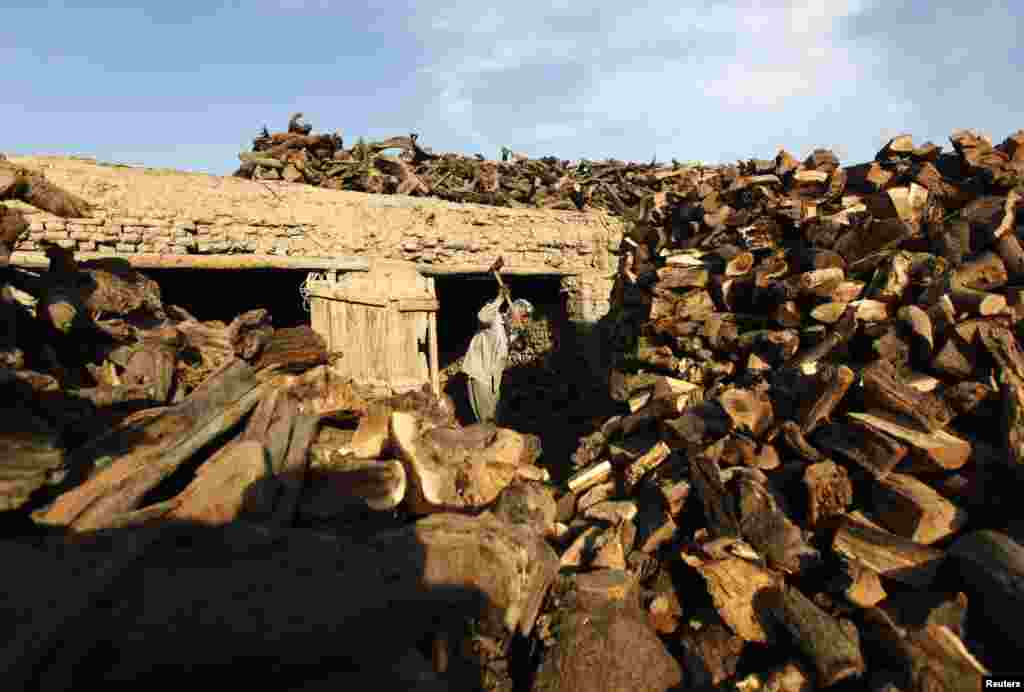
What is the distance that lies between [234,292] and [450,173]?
519 cm

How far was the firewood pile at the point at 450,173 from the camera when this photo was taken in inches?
398

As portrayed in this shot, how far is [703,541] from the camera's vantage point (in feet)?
9.51

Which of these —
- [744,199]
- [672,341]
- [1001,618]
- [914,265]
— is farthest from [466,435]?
[744,199]

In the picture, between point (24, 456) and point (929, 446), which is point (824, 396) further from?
point (24, 456)

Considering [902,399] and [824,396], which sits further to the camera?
[824,396]

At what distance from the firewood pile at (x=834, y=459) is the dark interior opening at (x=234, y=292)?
576cm

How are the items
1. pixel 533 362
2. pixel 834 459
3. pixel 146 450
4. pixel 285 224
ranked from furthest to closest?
pixel 533 362 → pixel 285 224 → pixel 834 459 → pixel 146 450

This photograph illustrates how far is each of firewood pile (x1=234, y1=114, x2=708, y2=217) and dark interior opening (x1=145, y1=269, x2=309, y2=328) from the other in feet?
6.95

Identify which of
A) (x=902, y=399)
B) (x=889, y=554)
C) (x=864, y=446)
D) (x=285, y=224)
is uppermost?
(x=285, y=224)

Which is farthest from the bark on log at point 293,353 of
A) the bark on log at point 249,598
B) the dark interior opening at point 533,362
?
the bark on log at point 249,598

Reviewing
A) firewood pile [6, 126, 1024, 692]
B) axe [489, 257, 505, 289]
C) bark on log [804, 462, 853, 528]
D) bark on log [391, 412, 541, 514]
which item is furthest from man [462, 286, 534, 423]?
bark on log [804, 462, 853, 528]

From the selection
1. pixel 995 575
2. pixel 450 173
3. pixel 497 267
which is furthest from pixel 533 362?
pixel 995 575

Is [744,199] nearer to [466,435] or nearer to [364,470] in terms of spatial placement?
[466,435]

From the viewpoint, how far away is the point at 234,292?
9148 millimetres
